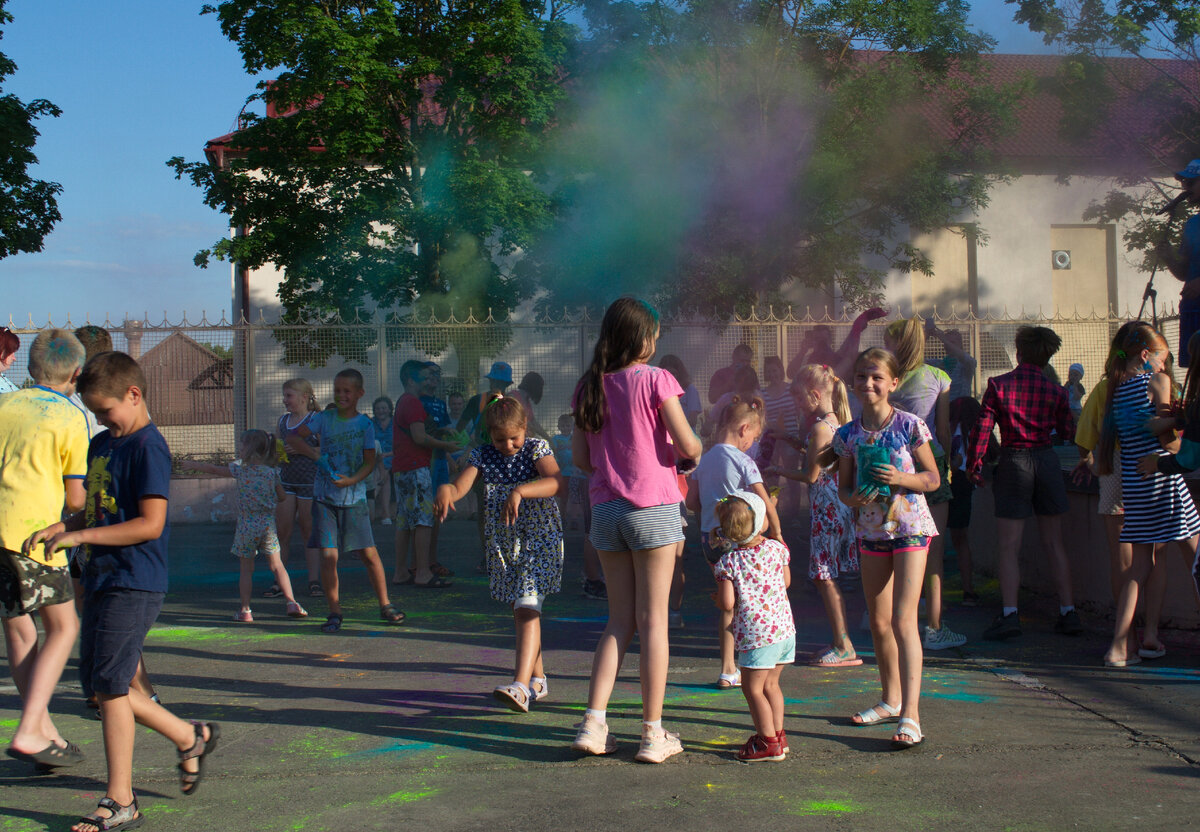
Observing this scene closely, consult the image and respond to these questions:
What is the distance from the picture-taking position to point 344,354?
41.8ft

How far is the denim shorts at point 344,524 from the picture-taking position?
629cm

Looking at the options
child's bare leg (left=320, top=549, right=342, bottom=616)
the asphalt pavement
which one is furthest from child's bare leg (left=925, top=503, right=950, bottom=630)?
child's bare leg (left=320, top=549, right=342, bottom=616)

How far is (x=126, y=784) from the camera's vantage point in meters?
3.20

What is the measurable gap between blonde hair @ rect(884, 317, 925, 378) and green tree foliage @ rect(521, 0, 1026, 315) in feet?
40.1

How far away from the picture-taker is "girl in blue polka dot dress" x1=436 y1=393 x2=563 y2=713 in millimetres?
4453

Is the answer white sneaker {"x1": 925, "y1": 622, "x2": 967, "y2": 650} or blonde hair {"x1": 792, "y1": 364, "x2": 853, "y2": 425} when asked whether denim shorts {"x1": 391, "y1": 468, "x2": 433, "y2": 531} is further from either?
white sneaker {"x1": 925, "y1": 622, "x2": 967, "y2": 650}

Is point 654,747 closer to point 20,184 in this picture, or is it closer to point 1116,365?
point 1116,365

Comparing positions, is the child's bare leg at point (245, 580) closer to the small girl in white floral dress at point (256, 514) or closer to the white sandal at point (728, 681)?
the small girl in white floral dress at point (256, 514)

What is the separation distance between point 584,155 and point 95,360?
1680cm

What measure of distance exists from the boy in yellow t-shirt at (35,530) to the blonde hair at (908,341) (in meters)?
3.86

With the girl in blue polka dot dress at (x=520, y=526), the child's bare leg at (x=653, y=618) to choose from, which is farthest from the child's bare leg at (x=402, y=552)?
the child's bare leg at (x=653, y=618)

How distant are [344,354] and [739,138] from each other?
834cm

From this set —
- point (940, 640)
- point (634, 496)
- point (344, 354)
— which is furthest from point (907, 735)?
point (344, 354)

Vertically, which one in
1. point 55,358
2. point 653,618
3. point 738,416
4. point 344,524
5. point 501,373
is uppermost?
point 501,373
